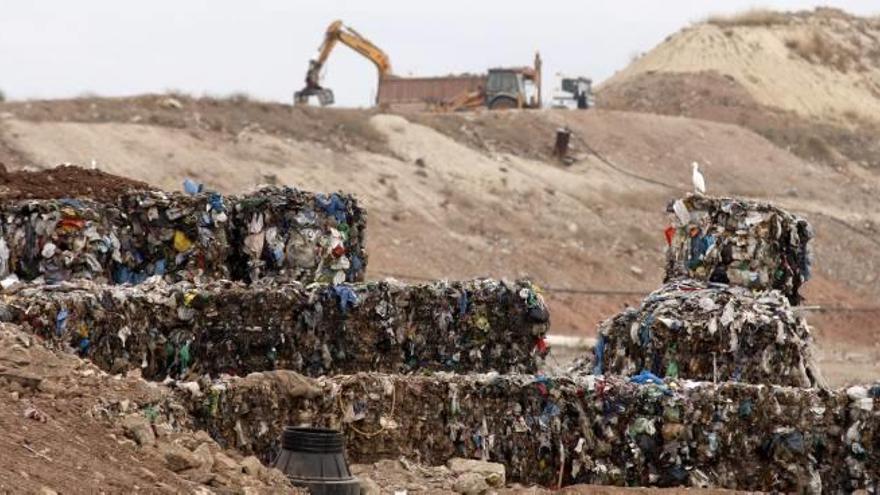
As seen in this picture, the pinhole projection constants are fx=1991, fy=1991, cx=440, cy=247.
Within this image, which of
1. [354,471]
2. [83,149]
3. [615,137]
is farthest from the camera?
[615,137]

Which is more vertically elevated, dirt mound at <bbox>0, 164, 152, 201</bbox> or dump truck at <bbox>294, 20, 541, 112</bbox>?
dump truck at <bbox>294, 20, 541, 112</bbox>

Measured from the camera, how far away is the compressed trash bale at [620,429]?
40.2 ft

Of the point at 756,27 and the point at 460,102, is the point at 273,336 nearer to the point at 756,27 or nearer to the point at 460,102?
the point at 460,102

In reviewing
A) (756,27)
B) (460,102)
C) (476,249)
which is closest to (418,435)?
(476,249)

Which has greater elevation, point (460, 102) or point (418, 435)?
point (460, 102)

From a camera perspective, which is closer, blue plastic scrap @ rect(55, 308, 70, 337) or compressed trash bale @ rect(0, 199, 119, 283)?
blue plastic scrap @ rect(55, 308, 70, 337)

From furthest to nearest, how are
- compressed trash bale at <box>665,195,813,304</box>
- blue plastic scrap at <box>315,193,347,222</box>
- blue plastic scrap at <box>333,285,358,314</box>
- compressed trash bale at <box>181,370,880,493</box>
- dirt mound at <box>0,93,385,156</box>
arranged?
dirt mound at <box>0,93,385,156</box> < blue plastic scrap at <box>315,193,347,222</box> < compressed trash bale at <box>665,195,813,304</box> < blue plastic scrap at <box>333,285,358,314</box> < compressed trash bale at <box>181,370,880,493</box>

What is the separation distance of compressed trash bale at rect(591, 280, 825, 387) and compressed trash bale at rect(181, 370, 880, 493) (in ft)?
4.74

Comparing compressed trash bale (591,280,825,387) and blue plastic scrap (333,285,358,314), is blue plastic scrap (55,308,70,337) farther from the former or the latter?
compressed trash bale (591,280,825,387)

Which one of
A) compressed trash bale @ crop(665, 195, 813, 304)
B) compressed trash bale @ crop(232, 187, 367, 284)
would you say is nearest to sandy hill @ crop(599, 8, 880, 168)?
compressed trash bale @ crop(665, 195, 813, 304)

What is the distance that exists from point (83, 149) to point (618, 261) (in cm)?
942

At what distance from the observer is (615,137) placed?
44156 mm

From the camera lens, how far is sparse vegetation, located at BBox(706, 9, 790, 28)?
60969mm

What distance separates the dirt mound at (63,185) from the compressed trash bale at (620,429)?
4546mm
